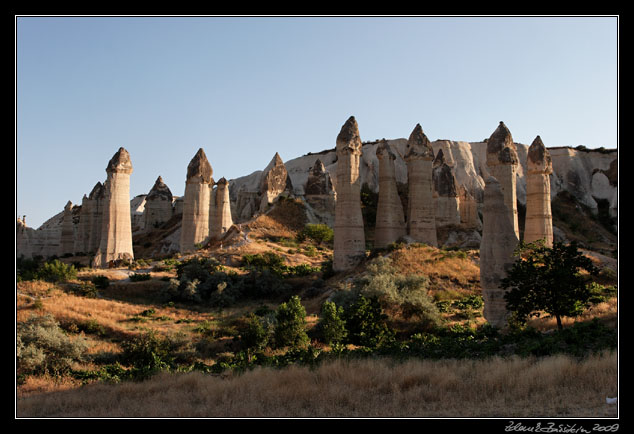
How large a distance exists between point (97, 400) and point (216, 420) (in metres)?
3.47

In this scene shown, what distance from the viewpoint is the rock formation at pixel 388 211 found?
29.2 m

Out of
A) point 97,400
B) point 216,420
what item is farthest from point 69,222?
point 216,420

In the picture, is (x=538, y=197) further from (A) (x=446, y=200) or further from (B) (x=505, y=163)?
(A) (x=446, y=200)

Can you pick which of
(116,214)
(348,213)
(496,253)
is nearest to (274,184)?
(116,214)

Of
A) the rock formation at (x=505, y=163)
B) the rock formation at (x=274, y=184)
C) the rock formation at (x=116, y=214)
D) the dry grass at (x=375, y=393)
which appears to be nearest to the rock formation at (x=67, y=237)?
the rock formation at (x=274, y=184)

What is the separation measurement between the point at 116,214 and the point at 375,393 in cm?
2724

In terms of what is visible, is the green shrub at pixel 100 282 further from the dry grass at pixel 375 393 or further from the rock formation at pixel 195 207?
the dry grass at pixel 375 393

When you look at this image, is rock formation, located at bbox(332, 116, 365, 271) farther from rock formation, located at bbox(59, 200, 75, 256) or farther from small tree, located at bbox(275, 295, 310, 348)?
rock formation, located at bbox(59, 200, 75, 256)

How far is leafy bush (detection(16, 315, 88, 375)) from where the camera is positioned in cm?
1295

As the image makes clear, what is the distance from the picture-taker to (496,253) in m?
14.2

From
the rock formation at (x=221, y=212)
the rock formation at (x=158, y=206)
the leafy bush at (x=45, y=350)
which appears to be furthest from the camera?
the rock formation at (x=158, y=206)

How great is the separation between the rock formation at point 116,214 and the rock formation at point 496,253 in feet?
80.1

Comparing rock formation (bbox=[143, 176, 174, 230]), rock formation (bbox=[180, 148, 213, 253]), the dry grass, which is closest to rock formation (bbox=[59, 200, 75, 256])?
rock formation (bbox=[143, 176, 174, 230])

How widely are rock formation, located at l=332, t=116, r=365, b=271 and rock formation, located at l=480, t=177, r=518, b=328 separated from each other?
13.2 meters
